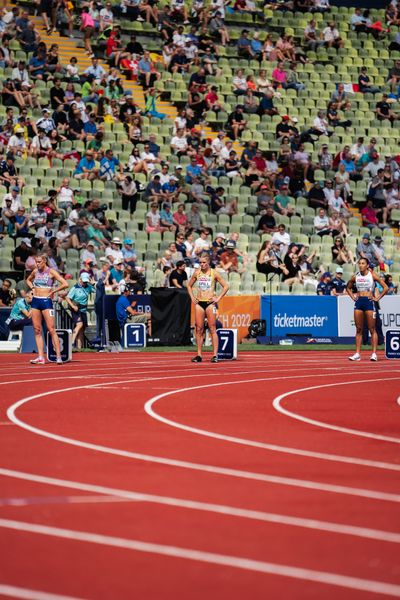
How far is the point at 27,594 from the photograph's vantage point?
4.80 meters

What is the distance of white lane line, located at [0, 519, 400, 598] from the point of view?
16.4 ft

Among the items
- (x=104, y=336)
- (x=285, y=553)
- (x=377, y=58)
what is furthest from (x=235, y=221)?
(x=285, y=553)

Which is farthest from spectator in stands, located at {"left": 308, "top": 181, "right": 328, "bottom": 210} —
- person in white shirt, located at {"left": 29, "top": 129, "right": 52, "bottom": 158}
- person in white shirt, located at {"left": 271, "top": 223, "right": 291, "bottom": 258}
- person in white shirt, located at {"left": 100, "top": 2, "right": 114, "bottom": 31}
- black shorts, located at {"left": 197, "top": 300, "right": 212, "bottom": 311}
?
black shorts, located at {"left": 197, "top": 300, "right": 212, "bottom": 311}

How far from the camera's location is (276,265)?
27500mm

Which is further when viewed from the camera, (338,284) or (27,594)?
(338,284)

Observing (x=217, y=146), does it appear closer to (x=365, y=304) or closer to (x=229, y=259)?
(x=229, y=259)

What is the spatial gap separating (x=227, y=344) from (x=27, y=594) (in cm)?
1554

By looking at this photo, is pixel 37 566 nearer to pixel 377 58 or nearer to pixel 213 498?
pixel 213 498

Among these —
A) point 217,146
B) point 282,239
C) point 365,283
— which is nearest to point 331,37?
point 217,146

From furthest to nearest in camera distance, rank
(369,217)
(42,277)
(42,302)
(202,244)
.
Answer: (369,217) → (202,244) → (42,302) → (42,277)

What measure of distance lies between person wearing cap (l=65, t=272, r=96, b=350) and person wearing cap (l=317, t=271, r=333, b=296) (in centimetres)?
577

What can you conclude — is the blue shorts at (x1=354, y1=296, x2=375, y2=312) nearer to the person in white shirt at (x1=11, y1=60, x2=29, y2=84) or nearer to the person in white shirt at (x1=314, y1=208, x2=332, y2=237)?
the person in white shirt at (x1=314, y1=208, x2=332, y2=237)

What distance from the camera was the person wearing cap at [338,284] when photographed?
27250mm

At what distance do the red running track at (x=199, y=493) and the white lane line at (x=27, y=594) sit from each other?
0.01 m
